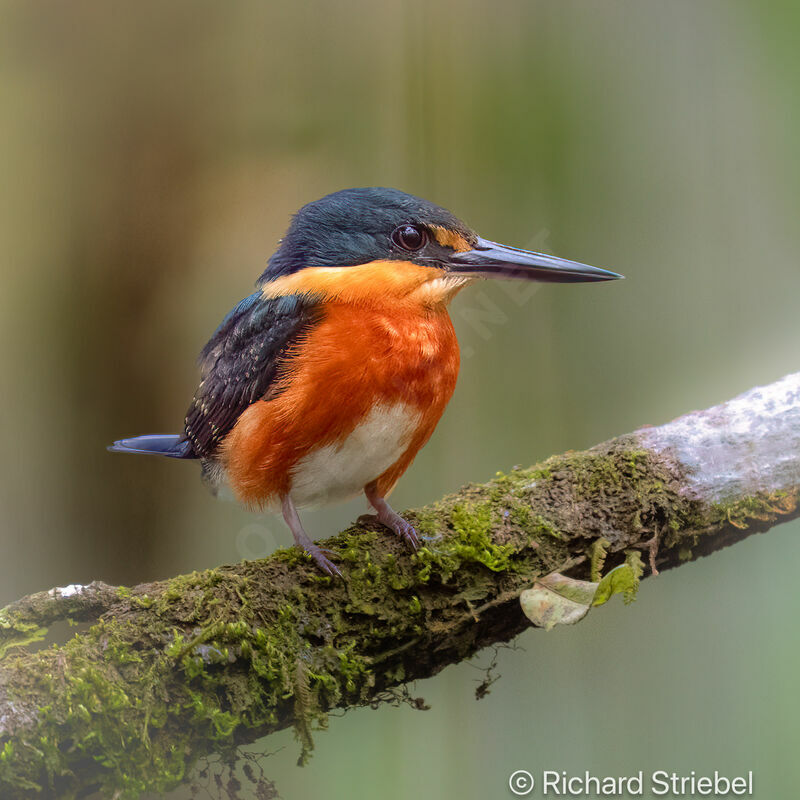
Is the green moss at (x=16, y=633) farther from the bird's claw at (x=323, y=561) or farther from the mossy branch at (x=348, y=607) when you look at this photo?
the bird's claw at (x=323, y=561)

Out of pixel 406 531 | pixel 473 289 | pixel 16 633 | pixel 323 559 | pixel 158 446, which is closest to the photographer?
pixel 16 633

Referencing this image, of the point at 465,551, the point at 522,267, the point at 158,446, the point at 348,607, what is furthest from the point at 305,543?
the point at 522,267

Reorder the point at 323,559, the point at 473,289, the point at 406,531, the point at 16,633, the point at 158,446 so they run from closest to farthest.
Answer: the point at 16,633 → the point at 323,559 → the point at 406,531 → the point at 158,446 → the point at 473,289

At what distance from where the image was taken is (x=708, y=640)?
171 centimetres

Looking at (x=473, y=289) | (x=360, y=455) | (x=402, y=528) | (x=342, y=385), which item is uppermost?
(x=473, y=289)

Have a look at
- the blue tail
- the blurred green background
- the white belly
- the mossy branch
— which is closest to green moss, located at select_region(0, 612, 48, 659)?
the mossy branch

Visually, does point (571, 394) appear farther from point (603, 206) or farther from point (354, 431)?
point (354, 431)

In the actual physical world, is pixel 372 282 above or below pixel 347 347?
above

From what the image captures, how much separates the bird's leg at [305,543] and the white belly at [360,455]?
0.04m

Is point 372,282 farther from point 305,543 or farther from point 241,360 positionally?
point 305,543

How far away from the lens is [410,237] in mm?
1608

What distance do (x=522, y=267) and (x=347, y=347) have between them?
1.37ft

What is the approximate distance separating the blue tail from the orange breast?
160mm

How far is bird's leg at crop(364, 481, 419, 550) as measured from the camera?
5.35ft
